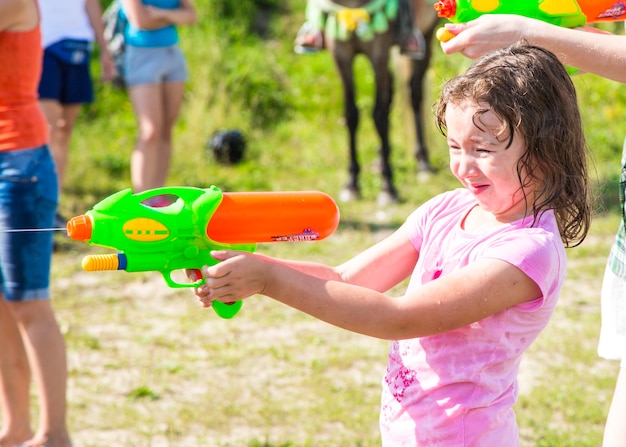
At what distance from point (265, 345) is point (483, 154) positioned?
2813 millimetres

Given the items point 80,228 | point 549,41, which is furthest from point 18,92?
point 549,41

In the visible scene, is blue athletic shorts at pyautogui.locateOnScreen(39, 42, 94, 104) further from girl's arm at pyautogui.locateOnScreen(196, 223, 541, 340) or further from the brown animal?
girl's arm at pyautogui.locateOnScreen(196, 223, 541, 340)

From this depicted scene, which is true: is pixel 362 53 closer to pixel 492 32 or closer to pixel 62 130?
pixel 62 130

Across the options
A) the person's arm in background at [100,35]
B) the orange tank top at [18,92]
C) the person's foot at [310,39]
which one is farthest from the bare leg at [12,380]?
the person's foot at [310,39]

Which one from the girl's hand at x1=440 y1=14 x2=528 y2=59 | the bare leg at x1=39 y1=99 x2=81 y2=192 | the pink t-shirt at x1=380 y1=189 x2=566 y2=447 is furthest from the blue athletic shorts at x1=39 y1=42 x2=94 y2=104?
the pink t-shirt at x1=380 y1=189 x2=566 y2=447

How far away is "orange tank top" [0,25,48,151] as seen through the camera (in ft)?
9.81

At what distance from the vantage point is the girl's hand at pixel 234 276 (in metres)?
1.63

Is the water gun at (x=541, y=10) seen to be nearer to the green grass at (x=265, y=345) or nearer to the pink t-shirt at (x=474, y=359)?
the green grass at (x=265, y=345)

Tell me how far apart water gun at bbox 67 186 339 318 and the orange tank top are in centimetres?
137

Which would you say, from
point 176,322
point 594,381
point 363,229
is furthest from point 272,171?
point 594,381

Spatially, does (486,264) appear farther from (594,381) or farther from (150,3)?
(150,3)

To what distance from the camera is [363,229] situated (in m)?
6.32

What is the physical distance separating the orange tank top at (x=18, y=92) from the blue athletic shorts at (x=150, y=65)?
2.69 metres

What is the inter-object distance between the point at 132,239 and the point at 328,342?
9.39 ft
